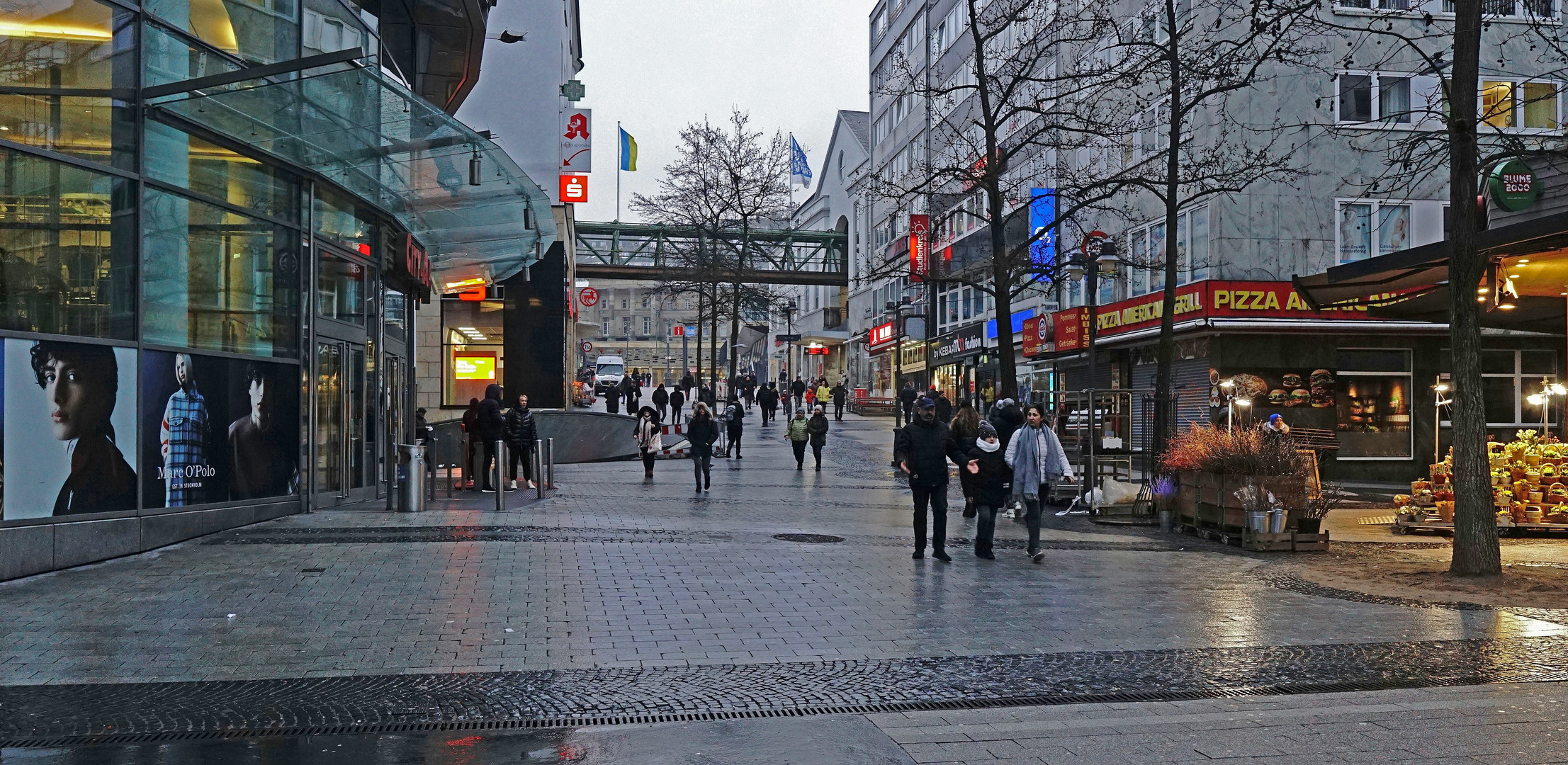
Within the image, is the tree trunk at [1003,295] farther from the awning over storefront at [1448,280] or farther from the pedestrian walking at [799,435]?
the pedestrian walking at [799,435]

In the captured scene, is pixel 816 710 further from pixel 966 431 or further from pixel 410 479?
pixel 410 479

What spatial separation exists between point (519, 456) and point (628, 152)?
42970 millimetres

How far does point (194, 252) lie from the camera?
44.3 ft

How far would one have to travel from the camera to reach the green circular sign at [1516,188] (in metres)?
17.0

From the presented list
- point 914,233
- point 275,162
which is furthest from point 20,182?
point 914,233

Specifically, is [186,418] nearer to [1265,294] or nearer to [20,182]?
[20,182]

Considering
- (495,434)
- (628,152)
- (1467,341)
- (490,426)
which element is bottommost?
(495,434)

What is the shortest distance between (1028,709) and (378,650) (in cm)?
411

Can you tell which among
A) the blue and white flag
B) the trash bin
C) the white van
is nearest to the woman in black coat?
the trash bin

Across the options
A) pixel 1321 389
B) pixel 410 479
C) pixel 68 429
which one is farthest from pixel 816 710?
pixel 1321 389

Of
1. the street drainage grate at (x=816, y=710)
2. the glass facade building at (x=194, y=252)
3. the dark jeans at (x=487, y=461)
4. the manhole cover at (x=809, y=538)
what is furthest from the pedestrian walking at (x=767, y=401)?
the street drainage grate at (x=816, y=710)

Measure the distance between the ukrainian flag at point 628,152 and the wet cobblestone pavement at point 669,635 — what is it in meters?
48.6

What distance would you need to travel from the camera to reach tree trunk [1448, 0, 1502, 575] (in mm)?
11859

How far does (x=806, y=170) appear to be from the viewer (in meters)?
87.9
